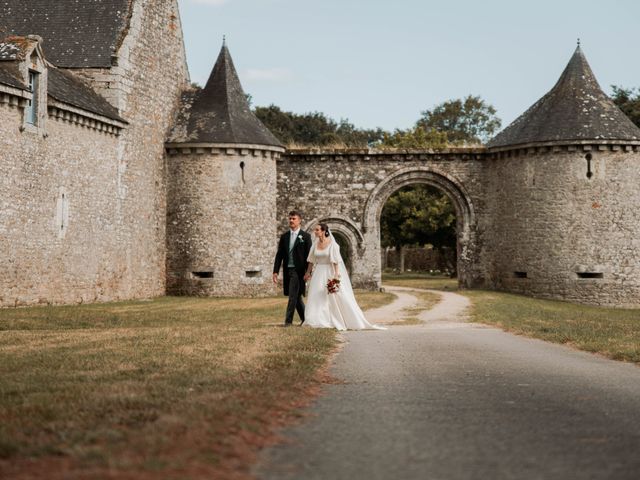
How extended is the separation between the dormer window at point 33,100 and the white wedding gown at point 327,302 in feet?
31.0

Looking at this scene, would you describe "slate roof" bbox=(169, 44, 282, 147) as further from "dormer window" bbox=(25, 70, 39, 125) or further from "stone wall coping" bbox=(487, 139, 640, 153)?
"stone wall coping" bbox=(487, 139, 640, 153)

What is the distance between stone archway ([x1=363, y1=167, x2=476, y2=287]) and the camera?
31109mm

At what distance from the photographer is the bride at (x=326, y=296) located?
49.0 ft

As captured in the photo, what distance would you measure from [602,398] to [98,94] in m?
21.1

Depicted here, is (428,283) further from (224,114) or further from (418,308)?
(418,308)

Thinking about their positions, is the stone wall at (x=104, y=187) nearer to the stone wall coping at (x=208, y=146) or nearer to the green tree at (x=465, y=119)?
the stone wall coping at (x=208, y=146)

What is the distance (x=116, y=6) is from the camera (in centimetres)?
2675

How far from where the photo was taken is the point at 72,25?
2652 centimetres

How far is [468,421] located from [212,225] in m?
23.5

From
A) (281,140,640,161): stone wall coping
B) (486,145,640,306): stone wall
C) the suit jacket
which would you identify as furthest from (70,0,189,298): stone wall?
(486,145,640,306): stone wall

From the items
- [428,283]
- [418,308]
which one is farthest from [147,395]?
[428,283]

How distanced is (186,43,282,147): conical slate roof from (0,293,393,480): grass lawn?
1616 centimetres

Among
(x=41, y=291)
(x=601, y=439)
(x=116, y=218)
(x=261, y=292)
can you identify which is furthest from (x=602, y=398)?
(x=261, y=292)

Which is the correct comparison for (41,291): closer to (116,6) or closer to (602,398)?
(116,6)
